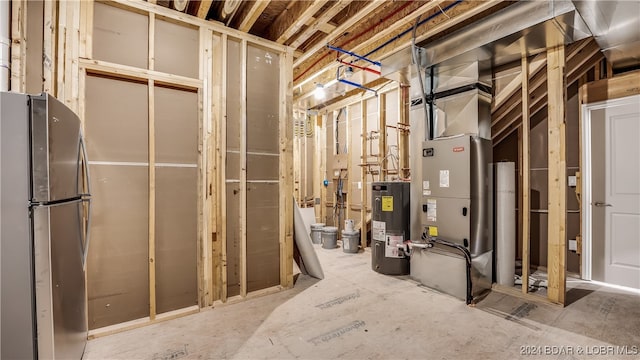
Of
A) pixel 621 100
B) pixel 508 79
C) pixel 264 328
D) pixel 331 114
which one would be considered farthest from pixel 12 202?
pixel 331 114

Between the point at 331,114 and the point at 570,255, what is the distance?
491 centimetres

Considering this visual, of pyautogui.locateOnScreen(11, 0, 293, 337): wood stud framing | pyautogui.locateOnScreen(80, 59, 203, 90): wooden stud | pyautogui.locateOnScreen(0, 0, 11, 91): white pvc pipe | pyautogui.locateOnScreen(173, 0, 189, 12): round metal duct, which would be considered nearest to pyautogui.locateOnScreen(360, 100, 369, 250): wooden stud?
pyautogui.locateOnScreen(11, 0, 293, 337): wood stud framing

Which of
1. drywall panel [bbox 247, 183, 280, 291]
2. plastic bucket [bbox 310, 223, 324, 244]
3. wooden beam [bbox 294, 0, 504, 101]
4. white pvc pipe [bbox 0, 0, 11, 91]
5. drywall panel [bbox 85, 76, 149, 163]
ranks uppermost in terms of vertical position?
wooden beam [bbox 294, 0, 504, 101]

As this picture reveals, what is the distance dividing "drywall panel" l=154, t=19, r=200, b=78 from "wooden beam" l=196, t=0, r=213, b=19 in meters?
0.15

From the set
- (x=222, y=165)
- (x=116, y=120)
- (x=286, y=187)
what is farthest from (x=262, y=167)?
(x=116, y=120)

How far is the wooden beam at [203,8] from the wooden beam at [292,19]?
81 cm

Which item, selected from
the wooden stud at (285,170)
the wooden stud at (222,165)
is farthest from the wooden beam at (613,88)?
the wooden stud at (222,165)

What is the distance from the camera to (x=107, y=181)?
98.2 inches

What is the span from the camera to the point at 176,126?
9.29ft

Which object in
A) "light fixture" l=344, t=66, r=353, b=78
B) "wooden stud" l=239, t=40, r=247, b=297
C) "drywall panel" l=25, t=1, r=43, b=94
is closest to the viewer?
"drywall panel" l=25, t=1, r=43, b=94

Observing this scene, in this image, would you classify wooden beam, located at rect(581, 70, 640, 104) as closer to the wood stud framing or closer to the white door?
the white door

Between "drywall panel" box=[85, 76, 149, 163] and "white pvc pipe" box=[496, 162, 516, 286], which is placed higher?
"drywall panel" box=[85, 76, 149, 163]

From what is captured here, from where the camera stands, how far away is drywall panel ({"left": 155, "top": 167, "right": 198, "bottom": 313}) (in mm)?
2732

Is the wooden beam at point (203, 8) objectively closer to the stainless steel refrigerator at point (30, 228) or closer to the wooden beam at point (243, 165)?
the wooden beam at point (243, 165)
